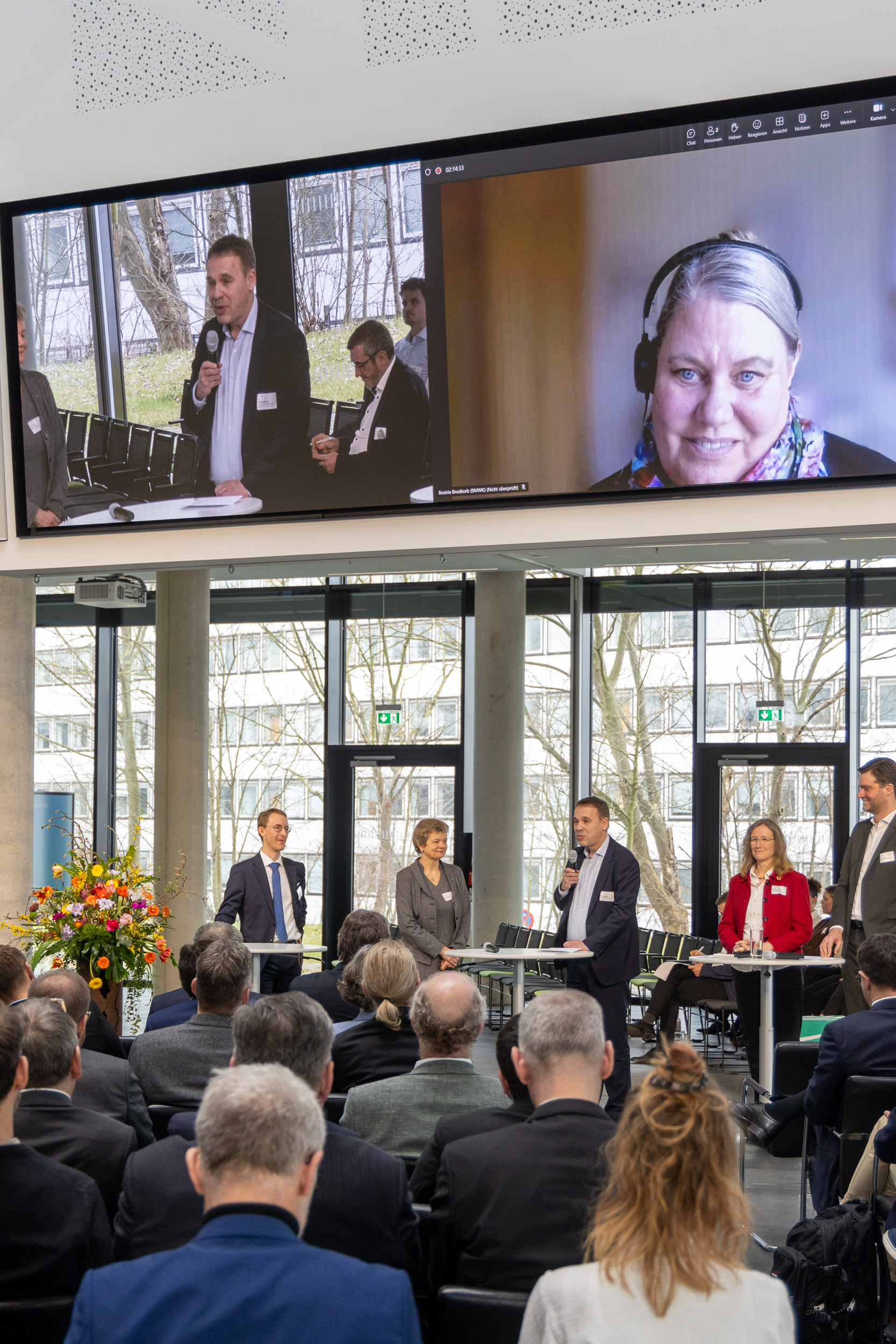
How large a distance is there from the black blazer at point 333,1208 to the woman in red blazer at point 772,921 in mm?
5406

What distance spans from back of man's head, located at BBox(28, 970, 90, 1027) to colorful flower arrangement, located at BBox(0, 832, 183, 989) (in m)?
2.47

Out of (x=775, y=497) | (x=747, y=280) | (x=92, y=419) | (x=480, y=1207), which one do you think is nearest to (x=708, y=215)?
(x=747, y=280)

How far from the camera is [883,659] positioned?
452 inches

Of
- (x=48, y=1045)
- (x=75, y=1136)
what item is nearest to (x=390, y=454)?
(x=48, y=1045)

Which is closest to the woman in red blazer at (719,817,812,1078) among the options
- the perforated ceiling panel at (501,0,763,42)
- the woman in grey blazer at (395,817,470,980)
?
the woman in grey blazer at (395,817,470,980)

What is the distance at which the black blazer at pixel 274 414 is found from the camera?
6773 mm

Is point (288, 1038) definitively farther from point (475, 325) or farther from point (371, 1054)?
point (475, 325)

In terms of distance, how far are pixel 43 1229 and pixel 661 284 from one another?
4.93 meters

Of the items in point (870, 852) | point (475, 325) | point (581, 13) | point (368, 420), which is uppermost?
→ point (581, 13)

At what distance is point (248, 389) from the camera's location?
271 inches

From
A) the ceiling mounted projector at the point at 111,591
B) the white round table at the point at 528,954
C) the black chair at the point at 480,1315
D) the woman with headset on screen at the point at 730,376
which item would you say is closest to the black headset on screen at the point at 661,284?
the woman with headset on screen at the point at 730,376

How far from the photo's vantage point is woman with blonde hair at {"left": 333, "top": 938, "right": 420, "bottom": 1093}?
3811mm

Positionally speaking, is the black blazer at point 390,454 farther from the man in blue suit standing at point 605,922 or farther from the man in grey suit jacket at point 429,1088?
the man in grey suit jacket at point 429,1088

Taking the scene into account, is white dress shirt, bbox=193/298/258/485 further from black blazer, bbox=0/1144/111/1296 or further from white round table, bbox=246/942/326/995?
black blazer, bbox=0/1144/111/1296
